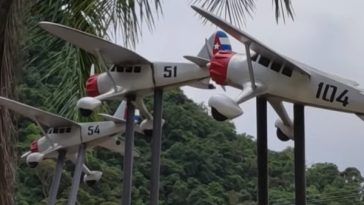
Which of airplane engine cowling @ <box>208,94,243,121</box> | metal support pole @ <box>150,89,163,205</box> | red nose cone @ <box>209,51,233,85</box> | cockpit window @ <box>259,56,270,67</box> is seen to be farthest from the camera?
metal support pole @ <box>150,89,163,205</box>

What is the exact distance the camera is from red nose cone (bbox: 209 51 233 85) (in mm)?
2936

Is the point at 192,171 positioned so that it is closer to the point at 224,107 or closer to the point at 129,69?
the point at 129,69

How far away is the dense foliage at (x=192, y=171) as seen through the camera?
808 centimetres

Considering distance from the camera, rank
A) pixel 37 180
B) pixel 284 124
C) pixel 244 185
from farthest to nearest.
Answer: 1. pixel 37 180
2. pixel 244 185
3. pixel 284 124

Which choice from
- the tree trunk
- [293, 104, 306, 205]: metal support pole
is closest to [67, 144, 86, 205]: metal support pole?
the tree trunk

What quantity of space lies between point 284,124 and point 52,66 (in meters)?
1.73

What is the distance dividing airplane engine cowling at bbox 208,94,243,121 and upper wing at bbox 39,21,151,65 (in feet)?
3.29

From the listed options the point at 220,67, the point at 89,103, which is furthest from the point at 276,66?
the point at 89,103

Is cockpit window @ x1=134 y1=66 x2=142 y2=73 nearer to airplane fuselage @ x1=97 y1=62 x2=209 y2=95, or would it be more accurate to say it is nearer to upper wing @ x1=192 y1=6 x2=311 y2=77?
airplane fuselage @ x1=97 y1=62 x2=209 y2=95

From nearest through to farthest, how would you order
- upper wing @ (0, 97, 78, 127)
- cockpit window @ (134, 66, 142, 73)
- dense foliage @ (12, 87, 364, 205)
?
cockpit window @ (134, 66, 142, 73) < upper wing @ (0, 97, 78, 127) < dense foliage @ (12, 87, 364, 205)

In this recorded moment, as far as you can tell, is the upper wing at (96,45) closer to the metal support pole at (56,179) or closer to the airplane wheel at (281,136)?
the airplane wheel at (281,136)

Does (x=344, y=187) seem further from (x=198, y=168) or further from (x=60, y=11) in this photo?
(x=60, y=11)

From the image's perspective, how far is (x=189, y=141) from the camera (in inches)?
372

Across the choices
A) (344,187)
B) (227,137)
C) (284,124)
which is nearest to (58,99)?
(284,124)
